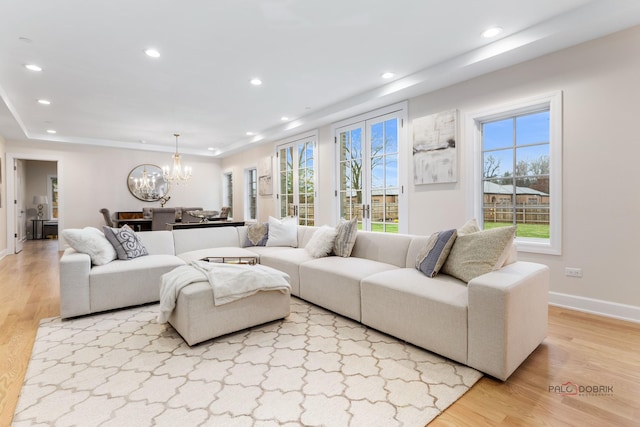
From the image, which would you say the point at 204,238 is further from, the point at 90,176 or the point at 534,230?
the point at 90,176

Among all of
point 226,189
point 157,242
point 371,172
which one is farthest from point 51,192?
point 371,172

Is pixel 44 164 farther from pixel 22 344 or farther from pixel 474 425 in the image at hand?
pixel 474 425

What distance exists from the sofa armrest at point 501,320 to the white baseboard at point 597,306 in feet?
4.43

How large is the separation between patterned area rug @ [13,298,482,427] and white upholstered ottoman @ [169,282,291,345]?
9 cm

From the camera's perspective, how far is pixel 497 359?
1719mm

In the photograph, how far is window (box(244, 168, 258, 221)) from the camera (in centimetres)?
793

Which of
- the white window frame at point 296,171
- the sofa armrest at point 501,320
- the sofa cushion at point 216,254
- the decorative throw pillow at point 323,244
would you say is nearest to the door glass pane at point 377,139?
the white window frame at point 296,171

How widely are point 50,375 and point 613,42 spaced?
4.90 meters

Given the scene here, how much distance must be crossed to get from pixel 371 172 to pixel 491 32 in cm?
237

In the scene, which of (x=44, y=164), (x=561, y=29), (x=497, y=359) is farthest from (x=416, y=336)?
(x=44, y=164)

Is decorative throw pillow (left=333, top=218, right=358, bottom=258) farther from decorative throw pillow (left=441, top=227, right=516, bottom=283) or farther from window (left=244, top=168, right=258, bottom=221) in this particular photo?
window (left=244, top=168, right=258, bottom=221)

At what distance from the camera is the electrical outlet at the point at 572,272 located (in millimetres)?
2869

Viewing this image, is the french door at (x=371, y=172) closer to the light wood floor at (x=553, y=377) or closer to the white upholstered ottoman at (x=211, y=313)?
the light wood floor at (x=553, y=377)

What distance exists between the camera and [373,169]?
15.7ft
